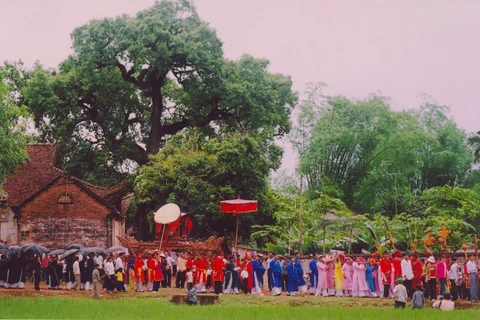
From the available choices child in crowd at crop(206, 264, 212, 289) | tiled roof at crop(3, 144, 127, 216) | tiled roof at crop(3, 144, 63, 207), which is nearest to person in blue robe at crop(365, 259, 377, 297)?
child in crowd at crop(206, 264, 212, 289)

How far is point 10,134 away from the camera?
78.3 ft

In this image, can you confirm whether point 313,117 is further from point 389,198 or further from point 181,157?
point 181,157

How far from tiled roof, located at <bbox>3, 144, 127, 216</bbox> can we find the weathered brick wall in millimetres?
398

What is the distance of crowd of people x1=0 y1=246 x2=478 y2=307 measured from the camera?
22141mm

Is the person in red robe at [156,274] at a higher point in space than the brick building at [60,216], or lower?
lower

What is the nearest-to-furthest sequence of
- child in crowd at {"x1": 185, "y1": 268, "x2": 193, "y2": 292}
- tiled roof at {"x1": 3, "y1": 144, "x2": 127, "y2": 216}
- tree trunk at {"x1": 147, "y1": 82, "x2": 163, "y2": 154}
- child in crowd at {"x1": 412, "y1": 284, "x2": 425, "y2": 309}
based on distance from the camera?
child in crowd at {"x1": 412, "y1": 284, "x2": 425, "y2": 309}
child in crowd at {"x1": 185, "y1": 268, "x2": 193, "y2": 292}
tiled roof at {"x1": 3, "y1": 144, "x2": 127, "y2": 216}
tree trunk at {"x1": 147, "y1": 82, "x2": 163, "y2": 154}

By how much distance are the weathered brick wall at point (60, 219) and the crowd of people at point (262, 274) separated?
744cm

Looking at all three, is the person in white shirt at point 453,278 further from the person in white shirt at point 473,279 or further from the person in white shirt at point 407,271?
the person in white shirt at point 407,271

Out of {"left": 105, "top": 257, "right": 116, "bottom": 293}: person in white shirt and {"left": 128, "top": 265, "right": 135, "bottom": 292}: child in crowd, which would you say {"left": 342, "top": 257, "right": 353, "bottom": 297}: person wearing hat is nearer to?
{"left": 128, "top": 265, "right": 135, "bottom": 292}: child in crowd

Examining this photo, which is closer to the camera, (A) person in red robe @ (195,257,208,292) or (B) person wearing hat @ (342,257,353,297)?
(B) person wearing hat @ (342,257,353,297)

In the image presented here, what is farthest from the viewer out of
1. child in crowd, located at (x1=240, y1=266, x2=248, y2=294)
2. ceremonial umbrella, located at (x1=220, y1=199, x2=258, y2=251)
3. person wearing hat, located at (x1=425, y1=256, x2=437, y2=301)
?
ceremonial umbrella, located at (x1=220, y1=199, x2=258, y2=251)

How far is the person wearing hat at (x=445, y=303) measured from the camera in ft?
64.4

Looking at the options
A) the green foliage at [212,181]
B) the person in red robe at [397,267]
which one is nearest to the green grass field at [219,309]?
the person in red robe at [397,267]

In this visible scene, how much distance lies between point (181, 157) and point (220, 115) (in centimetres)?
810
